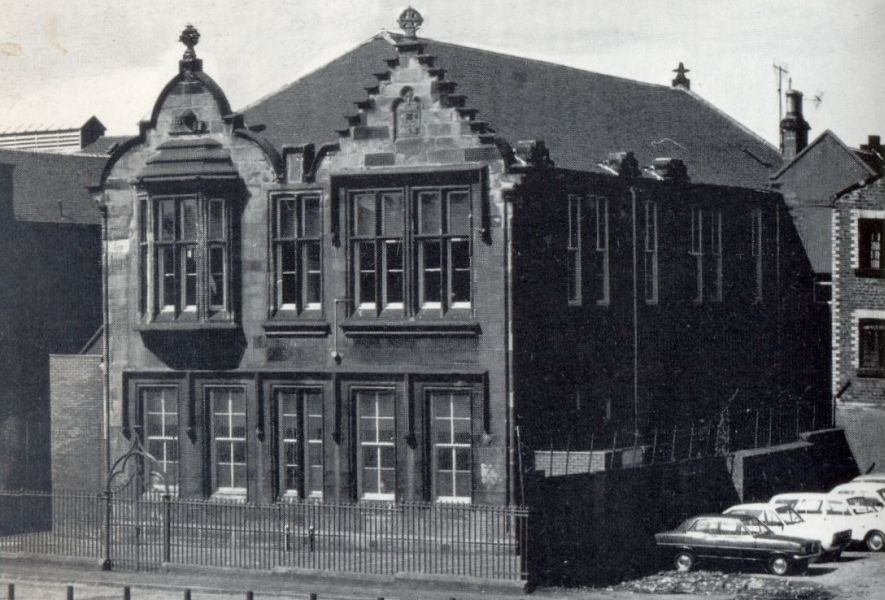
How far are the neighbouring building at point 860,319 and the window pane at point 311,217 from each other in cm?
1820

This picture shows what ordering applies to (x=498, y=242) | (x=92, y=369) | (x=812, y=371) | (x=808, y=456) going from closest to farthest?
(x=498, y=242), (x=92, y=369), (x=808, y=456), (x=812, y=371)

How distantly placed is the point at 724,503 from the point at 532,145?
11.1m

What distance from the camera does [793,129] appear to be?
58.6 m

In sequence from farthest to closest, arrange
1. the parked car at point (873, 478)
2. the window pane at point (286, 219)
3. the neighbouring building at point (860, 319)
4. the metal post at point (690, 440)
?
the neighbouring building at point (860, 319)
the parked car at point (873, 478)
the metal post at point (690, 440)
the window pane at point (286, 219)

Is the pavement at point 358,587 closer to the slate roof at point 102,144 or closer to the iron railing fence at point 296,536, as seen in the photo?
the iron railing fence at point 296,536

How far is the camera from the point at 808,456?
4616 centimetres

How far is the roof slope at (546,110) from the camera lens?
41.8 m

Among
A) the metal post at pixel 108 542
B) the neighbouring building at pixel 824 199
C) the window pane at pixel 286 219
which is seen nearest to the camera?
the metal post at pixel 108 542

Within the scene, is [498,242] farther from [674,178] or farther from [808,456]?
[808,456]

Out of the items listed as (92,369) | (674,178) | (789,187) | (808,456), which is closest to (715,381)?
(808,456)

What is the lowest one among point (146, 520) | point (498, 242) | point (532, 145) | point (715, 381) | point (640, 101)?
point (146, 520)

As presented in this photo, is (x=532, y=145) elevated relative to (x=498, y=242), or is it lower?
elevated

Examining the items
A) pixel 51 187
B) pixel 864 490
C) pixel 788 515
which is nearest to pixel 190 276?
pixel 51 187

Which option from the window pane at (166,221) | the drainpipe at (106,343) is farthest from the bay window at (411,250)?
the drainpipe at (106,343)
